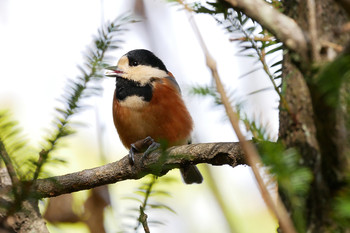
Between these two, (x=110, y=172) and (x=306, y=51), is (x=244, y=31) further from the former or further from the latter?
(x=110, y=172)

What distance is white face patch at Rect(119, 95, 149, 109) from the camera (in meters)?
3.96

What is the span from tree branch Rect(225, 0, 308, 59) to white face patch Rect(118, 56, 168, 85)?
10.3 feet

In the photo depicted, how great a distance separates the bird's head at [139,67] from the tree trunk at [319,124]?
121 inches

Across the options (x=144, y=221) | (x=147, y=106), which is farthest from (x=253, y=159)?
(x=147, y=106)

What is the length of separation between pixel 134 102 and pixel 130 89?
17 centimetres

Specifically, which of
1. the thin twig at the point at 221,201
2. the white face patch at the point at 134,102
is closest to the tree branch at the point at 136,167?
the thin twig at the point at 221,201

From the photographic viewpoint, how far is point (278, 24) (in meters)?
0.95

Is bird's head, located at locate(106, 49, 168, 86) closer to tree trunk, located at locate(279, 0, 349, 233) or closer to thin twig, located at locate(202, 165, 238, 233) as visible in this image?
thin twig, located at locate(202, 165, 238, 233)

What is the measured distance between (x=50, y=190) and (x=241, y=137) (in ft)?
6.94

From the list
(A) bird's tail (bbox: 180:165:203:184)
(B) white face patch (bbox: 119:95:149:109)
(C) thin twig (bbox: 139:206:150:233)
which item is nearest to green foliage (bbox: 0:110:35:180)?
(C) thin twig (bbox: 139:206:150:233)

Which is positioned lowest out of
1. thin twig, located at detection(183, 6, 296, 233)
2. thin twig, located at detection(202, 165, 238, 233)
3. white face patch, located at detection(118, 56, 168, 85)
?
thin twig, located at detection(202, 165, 238, 233)

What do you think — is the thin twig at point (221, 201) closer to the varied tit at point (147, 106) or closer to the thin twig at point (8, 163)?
the varied tit at point (147, 106)

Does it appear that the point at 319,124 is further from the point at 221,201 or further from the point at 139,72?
the point at 139,72

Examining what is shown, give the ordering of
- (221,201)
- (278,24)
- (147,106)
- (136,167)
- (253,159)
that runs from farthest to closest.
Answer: (147,106) < (221,201) < (136,167) < (278,24) < (253,159)
